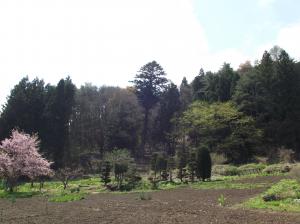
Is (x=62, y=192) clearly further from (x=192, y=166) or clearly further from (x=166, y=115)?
(x=166, y=115)

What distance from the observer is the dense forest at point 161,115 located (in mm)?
51281

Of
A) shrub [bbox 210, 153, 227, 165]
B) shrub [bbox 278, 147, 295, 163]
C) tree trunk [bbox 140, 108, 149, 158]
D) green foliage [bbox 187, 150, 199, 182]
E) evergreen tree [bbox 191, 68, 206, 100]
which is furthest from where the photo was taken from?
evergreen tree [bbox 191, 68, 206, 100]

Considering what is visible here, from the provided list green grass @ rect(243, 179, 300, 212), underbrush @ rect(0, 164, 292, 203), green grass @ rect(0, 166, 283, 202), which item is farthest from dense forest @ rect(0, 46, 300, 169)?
green grass @ rect(243, 179, 300, 212)

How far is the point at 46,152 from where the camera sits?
51250 millimetres

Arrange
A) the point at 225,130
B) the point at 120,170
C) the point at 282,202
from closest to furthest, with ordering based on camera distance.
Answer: the point at 282,202 < the point at 120,170 < the point at 225,130

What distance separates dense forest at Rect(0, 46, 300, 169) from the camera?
51.3 m

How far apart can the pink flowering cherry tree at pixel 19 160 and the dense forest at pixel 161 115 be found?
1336cm

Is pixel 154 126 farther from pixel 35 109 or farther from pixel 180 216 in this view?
pixel 180 216

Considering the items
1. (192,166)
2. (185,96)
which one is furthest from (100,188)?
(185,96)

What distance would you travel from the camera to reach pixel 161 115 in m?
67.6

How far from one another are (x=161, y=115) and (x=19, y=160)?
3370 centimetres

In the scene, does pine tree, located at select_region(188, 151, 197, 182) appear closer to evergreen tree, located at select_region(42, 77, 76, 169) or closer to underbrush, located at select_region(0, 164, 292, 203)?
underbrush, located at select_region(0, 164, 292, 203)

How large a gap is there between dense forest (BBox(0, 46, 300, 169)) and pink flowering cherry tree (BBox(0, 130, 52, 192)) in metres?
13.4

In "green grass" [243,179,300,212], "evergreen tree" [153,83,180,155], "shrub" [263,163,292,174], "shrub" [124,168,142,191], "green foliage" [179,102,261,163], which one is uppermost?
"evergreen tree" [153,83,180,155]
